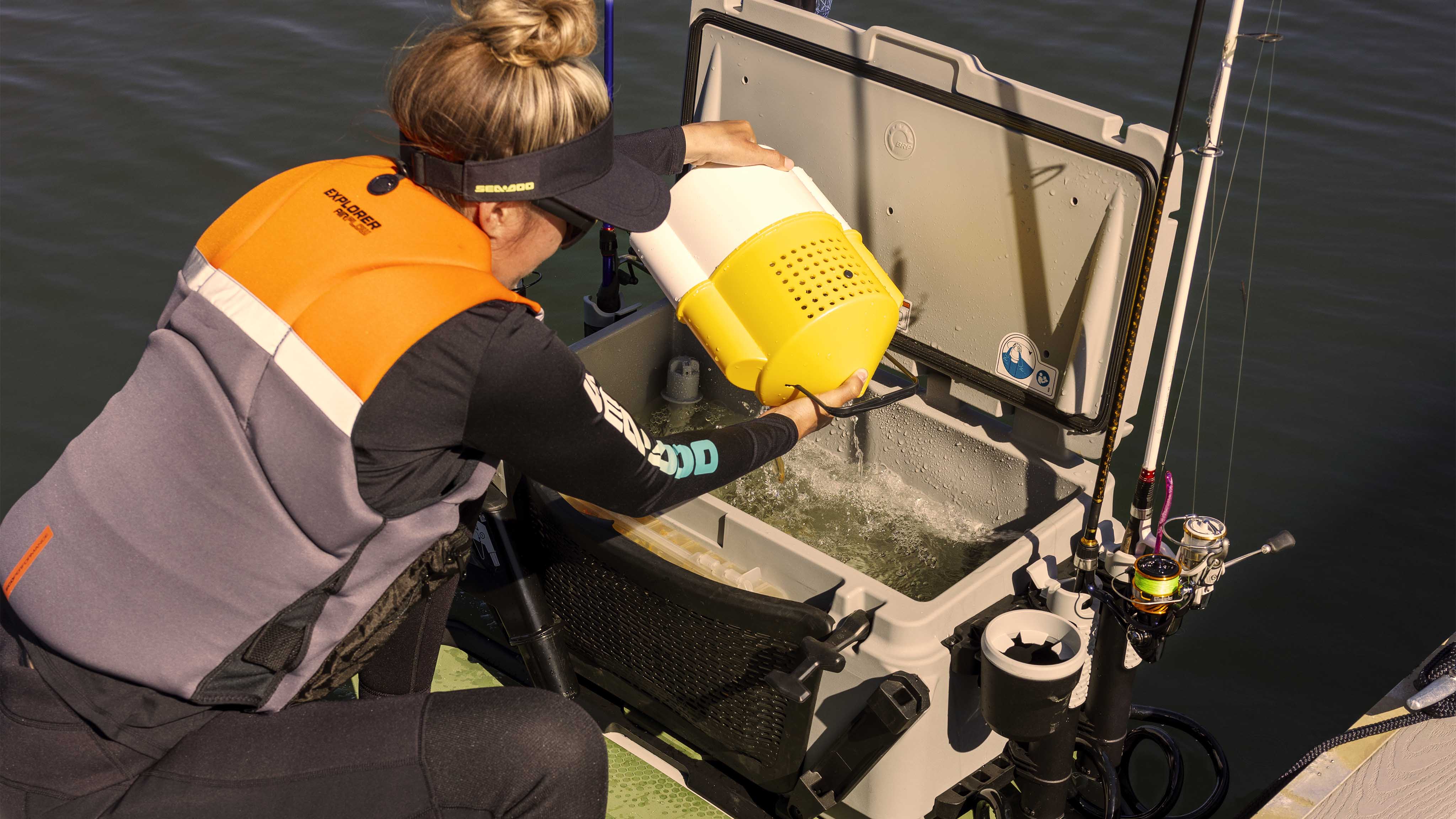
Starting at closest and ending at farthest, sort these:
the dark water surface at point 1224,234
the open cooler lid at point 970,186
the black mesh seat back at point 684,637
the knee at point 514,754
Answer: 1. the knee at point 514,754
2. the black mesh seat back at point 684,637
3. the open cooler lid at point 970,186
4. the dark water surface at point 1224,234

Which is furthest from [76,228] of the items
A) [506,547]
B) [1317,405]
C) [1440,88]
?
[1440,88]

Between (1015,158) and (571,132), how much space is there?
77 centimetres

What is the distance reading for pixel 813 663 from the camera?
5.05ft

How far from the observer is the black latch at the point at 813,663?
5.05 ft

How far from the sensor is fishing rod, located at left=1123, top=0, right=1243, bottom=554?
4.96 feet

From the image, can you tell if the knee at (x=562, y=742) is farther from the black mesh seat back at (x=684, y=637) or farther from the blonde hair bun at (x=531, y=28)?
the blonde hair bun at (x=531, y=28)

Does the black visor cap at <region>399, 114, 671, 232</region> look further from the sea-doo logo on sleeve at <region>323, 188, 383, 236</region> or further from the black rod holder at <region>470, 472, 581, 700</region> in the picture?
the black rod holder at <region>470, 472, 581, 700</region>

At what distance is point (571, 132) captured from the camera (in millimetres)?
1294

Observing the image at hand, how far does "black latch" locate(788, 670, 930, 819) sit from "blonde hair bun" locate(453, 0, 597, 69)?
89cm

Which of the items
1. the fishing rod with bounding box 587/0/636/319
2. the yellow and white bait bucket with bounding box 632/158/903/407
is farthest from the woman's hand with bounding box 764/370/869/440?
the fishing rod with bounding box 587/0/636/319

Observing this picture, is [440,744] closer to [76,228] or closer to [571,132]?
[571,132]

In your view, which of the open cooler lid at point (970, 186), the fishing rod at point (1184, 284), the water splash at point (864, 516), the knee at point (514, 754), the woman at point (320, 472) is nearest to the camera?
the woman at point (320, 472)

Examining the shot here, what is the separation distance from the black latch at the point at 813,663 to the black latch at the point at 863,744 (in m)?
0.08

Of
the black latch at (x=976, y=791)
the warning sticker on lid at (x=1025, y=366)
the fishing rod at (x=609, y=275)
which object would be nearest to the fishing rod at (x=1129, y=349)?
the warning sticker on lid at (x=1025, y=366)
